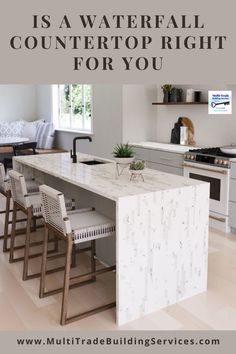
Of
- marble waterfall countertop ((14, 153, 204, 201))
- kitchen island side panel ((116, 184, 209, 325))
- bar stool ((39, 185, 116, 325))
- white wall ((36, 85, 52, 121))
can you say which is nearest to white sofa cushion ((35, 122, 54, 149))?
white wall ((36, 85, 52, 121))

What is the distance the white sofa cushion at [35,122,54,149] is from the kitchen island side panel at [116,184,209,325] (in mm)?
5755

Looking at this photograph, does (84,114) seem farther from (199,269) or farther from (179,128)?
(199,269)

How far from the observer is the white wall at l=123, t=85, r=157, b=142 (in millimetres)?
5723

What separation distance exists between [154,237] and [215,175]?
78.0 inches

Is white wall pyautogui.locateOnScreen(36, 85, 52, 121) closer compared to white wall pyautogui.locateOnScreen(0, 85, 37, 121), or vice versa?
white wall pyautogui.locateOnScreen(36, 85, 52, 121)

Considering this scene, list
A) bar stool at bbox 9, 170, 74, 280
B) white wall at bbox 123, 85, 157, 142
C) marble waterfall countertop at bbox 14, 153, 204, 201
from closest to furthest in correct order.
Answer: marble waterfall countertop at bbox 14, 153, 204, 201 < bar stool at bbox 9, 170, 74, 280 < white wall at bbox 123, 85, 157, 142

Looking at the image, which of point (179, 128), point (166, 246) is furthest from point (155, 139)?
point (166, 246)

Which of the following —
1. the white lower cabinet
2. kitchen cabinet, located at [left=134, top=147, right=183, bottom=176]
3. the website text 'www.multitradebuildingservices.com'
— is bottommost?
the website text 'www.multitradebuildingservices.com'

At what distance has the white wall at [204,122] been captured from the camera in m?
4.79

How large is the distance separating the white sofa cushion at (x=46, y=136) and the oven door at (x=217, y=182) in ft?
13.9

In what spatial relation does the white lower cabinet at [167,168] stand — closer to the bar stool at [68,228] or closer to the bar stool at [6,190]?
the bar stool at [6,190]

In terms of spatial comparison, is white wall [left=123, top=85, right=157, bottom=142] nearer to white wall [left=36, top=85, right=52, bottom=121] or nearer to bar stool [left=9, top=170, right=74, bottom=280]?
bar stool [left=9, top=170, right=74, bottom=280]

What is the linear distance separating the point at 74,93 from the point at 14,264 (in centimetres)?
477

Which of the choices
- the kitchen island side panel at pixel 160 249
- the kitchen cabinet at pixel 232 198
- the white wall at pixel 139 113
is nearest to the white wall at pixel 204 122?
the white wall at pixel 139 113
